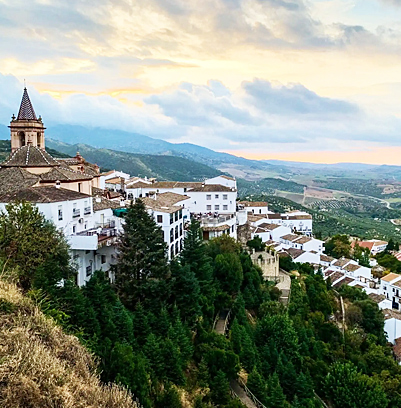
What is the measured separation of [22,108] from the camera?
3306 cm

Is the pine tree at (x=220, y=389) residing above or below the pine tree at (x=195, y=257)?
below

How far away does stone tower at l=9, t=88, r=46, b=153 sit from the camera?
3266cm

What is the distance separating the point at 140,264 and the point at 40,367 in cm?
1265

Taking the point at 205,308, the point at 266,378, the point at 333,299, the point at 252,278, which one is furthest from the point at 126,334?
the point at 333,299

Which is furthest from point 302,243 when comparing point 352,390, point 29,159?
point 29,159

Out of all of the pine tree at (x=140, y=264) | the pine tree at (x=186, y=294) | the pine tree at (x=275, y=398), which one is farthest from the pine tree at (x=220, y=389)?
the pine tree at (x=140, y=264)

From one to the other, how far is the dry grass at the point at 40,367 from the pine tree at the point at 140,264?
942 centimetres

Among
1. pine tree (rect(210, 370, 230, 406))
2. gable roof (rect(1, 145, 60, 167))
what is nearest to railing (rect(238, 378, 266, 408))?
pine tree (rect(210, 370, 230, 406))

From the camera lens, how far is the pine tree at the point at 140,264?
20562 mm

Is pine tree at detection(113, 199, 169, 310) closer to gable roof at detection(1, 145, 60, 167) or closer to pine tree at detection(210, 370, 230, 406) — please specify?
pine tree at detection(210, 370, 230, 406)

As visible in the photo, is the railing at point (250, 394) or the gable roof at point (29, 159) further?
the gable roof at point (29, 159)

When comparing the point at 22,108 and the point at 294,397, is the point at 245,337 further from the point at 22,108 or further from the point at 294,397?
the point at 22,108

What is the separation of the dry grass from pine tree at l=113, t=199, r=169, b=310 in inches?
371

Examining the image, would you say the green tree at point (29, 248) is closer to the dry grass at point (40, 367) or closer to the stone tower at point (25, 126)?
Answer: the dry grass at point (40, 367)
